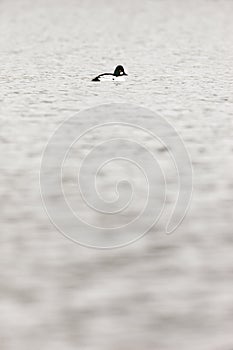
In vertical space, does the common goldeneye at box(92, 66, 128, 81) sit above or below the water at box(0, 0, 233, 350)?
above

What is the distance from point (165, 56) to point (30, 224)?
906 inches

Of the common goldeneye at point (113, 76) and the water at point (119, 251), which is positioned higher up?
the common goldeneye at point (113, 76)

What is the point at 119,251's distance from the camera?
8.19 m

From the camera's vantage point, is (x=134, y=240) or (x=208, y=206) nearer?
(x=134, y=240)

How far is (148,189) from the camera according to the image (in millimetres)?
Result: 10602

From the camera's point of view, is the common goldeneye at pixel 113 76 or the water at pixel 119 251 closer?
the water at pixel 119 251

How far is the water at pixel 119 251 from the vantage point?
20.1 feet

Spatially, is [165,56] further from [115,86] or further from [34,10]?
[34,10]

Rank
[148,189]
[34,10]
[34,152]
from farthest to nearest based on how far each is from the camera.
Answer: [34,10] → [34,152] → [148,189]

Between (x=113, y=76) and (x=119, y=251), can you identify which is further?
(x=113, y=76)

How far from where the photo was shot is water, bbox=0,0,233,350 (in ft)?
20.1

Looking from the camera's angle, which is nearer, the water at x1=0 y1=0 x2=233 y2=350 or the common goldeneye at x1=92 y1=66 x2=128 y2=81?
the water at x1=0 y1=0 x2=233 y2=350

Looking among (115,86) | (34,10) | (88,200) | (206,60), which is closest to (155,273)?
(88,200)

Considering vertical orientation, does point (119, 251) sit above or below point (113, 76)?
below
